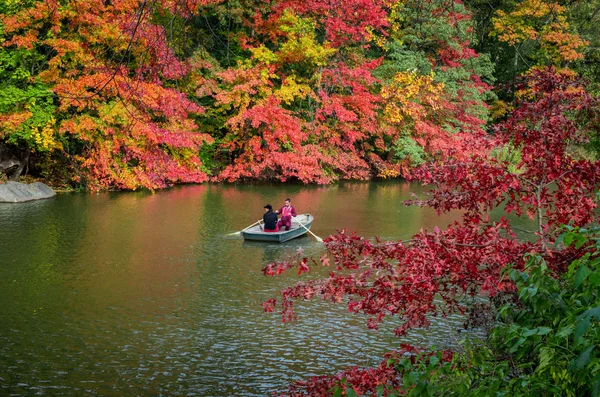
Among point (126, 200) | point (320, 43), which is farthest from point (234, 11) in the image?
point (126, 200)

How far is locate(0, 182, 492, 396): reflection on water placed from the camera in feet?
24.7

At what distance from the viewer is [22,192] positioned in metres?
20.7

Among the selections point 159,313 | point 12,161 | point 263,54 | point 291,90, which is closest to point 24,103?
point 12,161

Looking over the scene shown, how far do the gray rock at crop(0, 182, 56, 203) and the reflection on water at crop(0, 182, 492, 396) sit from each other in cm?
214

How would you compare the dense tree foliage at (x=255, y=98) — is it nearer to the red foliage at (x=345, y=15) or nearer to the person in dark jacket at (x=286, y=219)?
the red foliage at (x=345, y=15)

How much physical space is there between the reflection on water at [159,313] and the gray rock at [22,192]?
7.03ft

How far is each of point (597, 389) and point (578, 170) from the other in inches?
143

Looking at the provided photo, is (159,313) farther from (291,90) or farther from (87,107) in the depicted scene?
(291,90)

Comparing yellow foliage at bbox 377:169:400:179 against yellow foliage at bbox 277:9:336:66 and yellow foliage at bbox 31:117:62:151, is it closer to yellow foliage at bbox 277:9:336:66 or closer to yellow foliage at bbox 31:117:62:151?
yellow foliage at bbox 277:9:336:66

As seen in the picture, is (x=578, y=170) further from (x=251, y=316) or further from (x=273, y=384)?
(x=251, y=316)

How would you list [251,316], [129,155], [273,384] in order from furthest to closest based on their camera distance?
[129,155]
[251,316]
[273,384]

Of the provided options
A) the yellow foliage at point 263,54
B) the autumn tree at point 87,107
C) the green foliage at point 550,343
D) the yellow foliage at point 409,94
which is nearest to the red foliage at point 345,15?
the yellow foliage at point 263,54

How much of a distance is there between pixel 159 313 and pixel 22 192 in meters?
13.0

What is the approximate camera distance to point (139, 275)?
1198 cm
